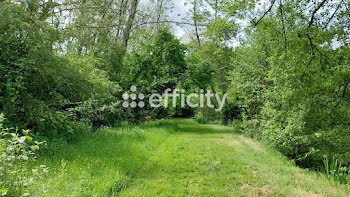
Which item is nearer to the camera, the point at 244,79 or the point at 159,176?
the point at 159,176

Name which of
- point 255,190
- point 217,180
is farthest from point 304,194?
point 217,180

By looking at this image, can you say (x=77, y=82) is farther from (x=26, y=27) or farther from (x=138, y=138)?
(x=138, y=138)

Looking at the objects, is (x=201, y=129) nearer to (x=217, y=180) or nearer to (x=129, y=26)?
(x=129, y=26)

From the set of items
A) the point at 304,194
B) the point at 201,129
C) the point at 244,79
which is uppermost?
the point at 244,79

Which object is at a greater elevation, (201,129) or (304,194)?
(304,194)

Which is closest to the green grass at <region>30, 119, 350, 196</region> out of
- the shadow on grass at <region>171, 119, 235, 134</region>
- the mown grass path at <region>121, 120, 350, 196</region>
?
the mown grass path at <region>121, 120, 350, 196</region>

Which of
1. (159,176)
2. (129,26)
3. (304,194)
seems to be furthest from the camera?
(129,26)

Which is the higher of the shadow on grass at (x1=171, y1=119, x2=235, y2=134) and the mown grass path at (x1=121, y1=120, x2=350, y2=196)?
the mown grass path at (x1=121, y1=120, x2=350, y2=196)

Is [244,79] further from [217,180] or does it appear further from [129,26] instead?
[217,180]

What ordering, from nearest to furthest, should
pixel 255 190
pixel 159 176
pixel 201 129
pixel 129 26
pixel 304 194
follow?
pixel 304 194 → pixel 255 190 → pixel 159 176 → pixel 201 129 → pixel 129 26

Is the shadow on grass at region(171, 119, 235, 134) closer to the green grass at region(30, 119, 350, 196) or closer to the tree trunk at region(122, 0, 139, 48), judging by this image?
the green grass at region(30, 119, 350, 196)

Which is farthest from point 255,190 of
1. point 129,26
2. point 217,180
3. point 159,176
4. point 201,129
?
point 129,26

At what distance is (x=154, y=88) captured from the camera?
14742mm

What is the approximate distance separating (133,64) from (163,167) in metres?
9.66
